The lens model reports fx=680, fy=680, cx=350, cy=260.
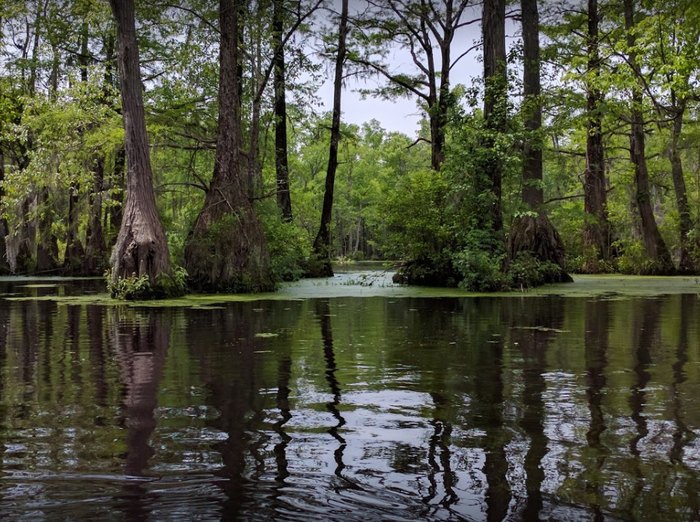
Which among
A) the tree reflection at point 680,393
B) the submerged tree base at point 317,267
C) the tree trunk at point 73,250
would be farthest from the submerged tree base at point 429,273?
the tree trunk at point 73,250

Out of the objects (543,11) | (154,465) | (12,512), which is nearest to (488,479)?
(154,465)

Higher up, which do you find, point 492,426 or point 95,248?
point 95,248

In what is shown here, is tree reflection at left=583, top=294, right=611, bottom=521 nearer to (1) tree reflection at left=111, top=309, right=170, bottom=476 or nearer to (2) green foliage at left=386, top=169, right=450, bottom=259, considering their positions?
(1) tree reflection at left=111, top=309, right=170, bottom=476

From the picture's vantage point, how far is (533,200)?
62.4ft

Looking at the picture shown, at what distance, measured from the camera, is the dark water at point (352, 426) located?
2.71 m

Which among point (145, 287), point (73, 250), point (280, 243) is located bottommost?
point (145, 287)

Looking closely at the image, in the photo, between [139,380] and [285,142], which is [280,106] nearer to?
[285,142]

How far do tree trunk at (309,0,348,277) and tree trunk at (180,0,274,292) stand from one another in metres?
7.08

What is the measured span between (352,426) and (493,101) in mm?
14550

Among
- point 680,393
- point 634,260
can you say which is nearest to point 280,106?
point 634,260

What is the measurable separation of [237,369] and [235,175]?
11.5m

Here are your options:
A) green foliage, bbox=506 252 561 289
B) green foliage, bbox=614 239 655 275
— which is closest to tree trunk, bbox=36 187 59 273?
green foliage, bbox=506 252 561 289

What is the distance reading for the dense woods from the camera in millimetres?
15750

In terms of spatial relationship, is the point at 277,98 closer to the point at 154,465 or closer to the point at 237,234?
the point at 237,234
